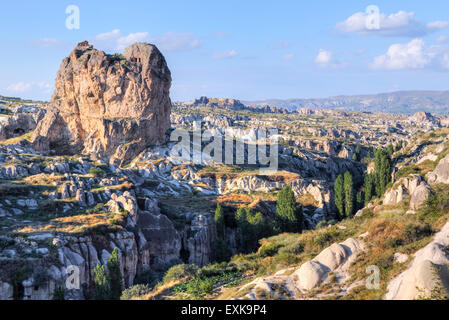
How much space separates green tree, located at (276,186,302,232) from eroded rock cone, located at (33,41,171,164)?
32.7 metres

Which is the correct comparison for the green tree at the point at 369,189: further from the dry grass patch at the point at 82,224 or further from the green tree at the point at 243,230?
the dry grass patch at the point at 82,224

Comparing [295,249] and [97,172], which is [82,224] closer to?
[295,249]

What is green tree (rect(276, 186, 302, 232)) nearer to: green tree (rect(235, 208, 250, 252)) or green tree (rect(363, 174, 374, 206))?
green tree (rect(235, 208, 250, 252))

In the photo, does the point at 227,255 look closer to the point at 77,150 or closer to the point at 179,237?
the point at 179,237

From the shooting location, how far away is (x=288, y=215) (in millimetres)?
48469

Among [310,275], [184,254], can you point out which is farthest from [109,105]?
[310,275]

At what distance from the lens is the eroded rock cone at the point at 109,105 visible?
72.3 m

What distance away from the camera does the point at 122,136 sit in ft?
237

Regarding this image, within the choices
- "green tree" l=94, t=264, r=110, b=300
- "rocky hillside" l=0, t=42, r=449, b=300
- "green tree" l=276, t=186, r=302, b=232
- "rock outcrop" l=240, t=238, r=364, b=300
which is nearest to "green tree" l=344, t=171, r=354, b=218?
"rocky hillside" l=0, t=42, r=449, b=300

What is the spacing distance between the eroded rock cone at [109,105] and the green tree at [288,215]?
1288 inches

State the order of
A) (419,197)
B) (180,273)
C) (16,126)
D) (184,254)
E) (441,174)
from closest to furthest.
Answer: (180,273) → (419,197) → (441,174) → (184,254) → (16,126)

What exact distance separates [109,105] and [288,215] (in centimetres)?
4110

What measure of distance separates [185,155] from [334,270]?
59.1 meters
